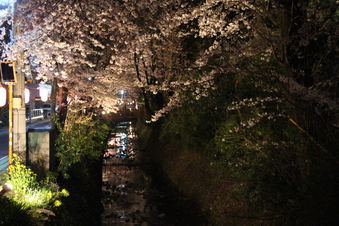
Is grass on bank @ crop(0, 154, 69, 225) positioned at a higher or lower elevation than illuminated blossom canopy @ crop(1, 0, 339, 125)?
lower

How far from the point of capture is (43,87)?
1783 cm

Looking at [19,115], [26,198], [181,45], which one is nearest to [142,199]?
[19,115]

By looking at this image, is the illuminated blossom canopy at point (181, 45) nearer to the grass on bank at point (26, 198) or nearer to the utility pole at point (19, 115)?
the utility pole at point (19, 115)

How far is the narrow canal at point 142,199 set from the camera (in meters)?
10.9

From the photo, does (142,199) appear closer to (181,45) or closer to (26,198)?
(26,198)

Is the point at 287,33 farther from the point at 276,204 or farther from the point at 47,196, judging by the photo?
the point at 47,196

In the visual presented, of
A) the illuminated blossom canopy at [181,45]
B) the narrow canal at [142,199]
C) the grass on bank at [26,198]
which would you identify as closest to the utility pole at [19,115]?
the grass on bank at [26,198]

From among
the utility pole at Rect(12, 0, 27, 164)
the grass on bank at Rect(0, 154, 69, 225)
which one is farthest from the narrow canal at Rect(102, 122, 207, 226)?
the utility pole at Rect(12, 0, 27, 164)

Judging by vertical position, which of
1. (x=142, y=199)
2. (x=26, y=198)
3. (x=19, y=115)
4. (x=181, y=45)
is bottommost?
(x=142, y=199)

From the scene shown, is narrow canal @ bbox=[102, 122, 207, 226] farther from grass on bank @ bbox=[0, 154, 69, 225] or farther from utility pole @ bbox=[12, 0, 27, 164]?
utility pole @ bbox=[12, 0, 27, 164]

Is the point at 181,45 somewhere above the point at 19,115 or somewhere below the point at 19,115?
above

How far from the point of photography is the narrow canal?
35.8ft

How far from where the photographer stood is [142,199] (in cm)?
1336

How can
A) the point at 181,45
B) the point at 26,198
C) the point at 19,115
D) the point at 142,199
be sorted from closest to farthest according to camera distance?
the point at 26,198
the point at 19,115
the point at 142,199
the point at 181,45
